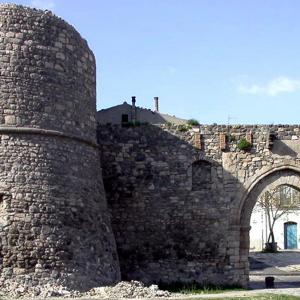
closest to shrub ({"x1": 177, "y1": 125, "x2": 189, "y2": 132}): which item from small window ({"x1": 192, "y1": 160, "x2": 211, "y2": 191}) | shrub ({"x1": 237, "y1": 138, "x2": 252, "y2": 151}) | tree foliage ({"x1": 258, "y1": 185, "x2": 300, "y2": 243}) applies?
small window ({"x1": 192, "y1": 160, "x2": 211, "y2": 191})

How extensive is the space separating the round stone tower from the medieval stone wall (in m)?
2.66

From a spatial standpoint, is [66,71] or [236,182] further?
[236,182]

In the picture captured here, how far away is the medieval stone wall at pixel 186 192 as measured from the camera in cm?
1705

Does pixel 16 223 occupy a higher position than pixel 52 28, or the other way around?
pixel 52 28

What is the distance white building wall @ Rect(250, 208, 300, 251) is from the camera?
39.8 meters

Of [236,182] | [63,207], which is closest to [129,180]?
[236,182]

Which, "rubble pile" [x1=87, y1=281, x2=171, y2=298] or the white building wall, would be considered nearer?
"rubble pile" [x1=87, y1=281, x2=171, y2=298]

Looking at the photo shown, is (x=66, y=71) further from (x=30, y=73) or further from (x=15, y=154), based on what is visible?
(x=15, y=154)

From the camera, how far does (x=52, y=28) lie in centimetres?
1391

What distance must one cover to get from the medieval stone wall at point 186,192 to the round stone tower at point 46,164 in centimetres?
266

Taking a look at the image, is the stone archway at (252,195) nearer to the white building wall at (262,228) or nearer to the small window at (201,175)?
the small window at (201,175)

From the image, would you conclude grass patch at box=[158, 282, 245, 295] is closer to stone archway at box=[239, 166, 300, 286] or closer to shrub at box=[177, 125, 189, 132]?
stone archway at box=[239, 166, 300, 286]

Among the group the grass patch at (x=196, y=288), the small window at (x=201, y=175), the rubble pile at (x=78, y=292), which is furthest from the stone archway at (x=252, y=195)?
the rubble pile at (x=78, y=292)

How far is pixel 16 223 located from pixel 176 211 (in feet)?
18.4
